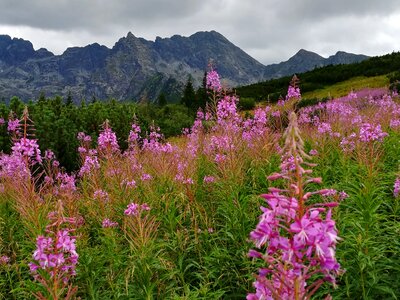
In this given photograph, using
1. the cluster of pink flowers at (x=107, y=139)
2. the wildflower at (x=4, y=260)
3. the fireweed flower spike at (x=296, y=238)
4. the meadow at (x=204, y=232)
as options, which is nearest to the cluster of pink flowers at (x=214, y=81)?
the meadow at (x=204, y=232)

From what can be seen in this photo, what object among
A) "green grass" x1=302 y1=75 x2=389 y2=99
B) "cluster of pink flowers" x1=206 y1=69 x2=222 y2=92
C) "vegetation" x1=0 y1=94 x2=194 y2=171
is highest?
"green grass" x1=302 y1=75 x2=389 y2=99

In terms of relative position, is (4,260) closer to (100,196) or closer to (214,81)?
(100,196)

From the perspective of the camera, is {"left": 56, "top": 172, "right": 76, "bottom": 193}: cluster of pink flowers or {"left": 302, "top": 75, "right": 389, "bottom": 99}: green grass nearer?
{"left": 56, "top": 172, "right": 76, "bottom": 193}: cluster of pink flowers

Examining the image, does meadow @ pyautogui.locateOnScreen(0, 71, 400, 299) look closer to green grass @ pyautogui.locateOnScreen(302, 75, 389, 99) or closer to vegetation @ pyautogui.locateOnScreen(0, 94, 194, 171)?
vegetation @ pyautogui.locateOnScreen(0, 94, 194, 171)

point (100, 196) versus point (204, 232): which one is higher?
point (100, 196)

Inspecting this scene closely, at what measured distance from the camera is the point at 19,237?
6203 millimetres

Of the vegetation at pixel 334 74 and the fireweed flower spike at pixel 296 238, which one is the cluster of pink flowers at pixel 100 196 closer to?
the fireweed flower spike at pixel 296 238

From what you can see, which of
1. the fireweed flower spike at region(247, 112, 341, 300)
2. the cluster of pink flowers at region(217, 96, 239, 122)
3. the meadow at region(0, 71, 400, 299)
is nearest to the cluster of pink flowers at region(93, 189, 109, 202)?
the meadow at region(0, 71, 400, 299)

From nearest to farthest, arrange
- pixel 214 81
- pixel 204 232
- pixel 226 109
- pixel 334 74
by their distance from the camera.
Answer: pixel 204 232 → pixel 226 109 → pixel 214 81 → pixel 334 74

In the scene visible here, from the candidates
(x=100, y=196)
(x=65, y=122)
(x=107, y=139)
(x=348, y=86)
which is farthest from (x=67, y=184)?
(x=348, y=86)

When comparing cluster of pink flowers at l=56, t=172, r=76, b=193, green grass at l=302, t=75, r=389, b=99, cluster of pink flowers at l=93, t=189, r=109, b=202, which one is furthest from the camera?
green grass at l=302, t=75, r=389, b=99

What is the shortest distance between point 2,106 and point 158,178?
9.34 meters

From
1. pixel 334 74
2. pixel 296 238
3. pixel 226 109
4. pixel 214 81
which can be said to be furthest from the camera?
pixel 334 74

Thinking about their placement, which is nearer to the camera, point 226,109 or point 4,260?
point 4,260
